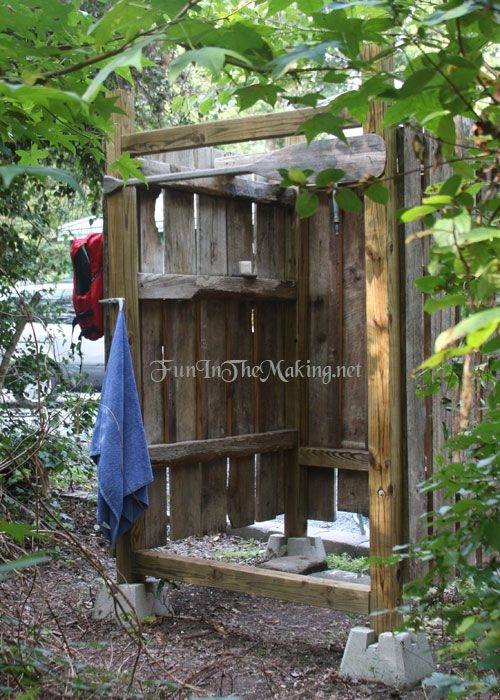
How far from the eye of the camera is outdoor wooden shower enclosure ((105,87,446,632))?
168 inches

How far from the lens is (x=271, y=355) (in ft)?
20.1

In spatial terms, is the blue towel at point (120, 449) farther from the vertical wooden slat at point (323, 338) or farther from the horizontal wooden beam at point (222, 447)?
the vertical wooden slat at point (323, 338)

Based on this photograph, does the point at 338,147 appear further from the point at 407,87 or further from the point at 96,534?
the point at 96,534

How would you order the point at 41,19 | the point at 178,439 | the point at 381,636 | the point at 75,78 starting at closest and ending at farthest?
1. the point at 41,19
2. the point at 75,78
3. the point at 381,636
4. the point at 178,439

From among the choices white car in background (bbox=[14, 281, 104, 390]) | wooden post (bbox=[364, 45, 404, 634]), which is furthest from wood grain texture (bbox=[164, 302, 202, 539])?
wooden post (bbox=[364, 45, 404, 634])

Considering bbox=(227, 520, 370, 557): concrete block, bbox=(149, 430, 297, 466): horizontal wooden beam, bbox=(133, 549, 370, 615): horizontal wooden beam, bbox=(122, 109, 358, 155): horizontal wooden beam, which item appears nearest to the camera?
bbox=(133, 549, 370, 615): horizontal wooden beam

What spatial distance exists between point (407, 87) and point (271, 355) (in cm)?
459

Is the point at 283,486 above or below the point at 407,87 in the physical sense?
below

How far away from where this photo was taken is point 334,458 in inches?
236

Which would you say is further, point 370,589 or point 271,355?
point 271,355

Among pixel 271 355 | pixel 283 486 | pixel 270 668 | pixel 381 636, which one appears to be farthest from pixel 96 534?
pixel 381 636

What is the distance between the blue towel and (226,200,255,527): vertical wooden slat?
0.96 metres

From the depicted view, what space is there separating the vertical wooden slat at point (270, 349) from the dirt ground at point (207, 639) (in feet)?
1.95

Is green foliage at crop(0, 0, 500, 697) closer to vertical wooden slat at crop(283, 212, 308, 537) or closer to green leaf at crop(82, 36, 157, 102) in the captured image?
green leaf at crop(82, 36, 157, 102)
